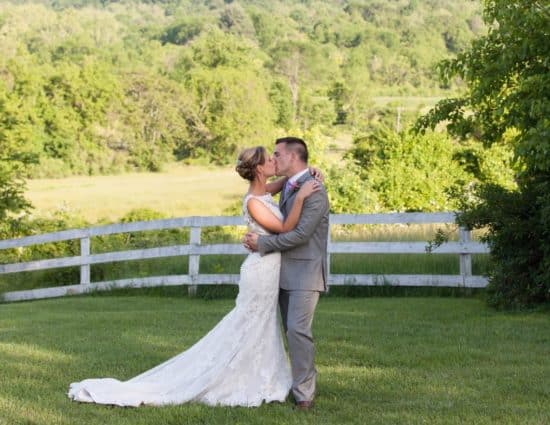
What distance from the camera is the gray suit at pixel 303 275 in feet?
22.0

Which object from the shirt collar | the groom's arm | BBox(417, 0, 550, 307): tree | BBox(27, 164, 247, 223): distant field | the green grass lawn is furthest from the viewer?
BBox(27, 164, 247, 223): distant field

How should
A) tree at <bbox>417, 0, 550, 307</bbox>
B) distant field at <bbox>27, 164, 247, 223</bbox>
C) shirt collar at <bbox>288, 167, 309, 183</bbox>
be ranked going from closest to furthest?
1. shirt collar at <bbox>288, 167, 309, 183</bbox>
2. tree at <bbox>417, 0, 550, 307</bbox>
3. distant field at <bbox>27, 164, 247, 223</bbox>

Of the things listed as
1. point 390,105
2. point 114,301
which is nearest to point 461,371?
point 114,301

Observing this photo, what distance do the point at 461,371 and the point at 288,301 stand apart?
5.93 feet

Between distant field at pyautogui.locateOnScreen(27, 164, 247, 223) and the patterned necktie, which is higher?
the patterned necktie

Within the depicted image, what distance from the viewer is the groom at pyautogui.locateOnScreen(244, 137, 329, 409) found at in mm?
6703

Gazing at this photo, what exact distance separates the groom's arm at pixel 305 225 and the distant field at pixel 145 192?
40057 mm

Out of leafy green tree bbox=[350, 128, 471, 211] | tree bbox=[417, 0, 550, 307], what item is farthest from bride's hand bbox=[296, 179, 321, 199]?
leafy green tree bbox=[350, 128, 471, 211]

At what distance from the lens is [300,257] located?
682 cm

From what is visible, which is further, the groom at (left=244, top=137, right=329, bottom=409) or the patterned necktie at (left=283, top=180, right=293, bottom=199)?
the patterned necktie at (left=283, top=180, right=293, bottom=199)

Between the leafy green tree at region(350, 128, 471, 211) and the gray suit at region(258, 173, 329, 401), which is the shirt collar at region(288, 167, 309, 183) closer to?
the gray suit at region(258, 173, 329, 401)

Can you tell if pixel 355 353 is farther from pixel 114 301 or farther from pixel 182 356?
pixel 114 301

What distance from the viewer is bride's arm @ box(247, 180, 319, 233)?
6.71 meters

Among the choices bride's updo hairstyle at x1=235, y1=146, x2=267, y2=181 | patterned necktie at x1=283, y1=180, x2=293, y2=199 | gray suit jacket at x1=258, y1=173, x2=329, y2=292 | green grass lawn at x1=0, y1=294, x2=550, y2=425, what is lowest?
green grass lawn at x1=0, y1=294, x2=550, y2=425
